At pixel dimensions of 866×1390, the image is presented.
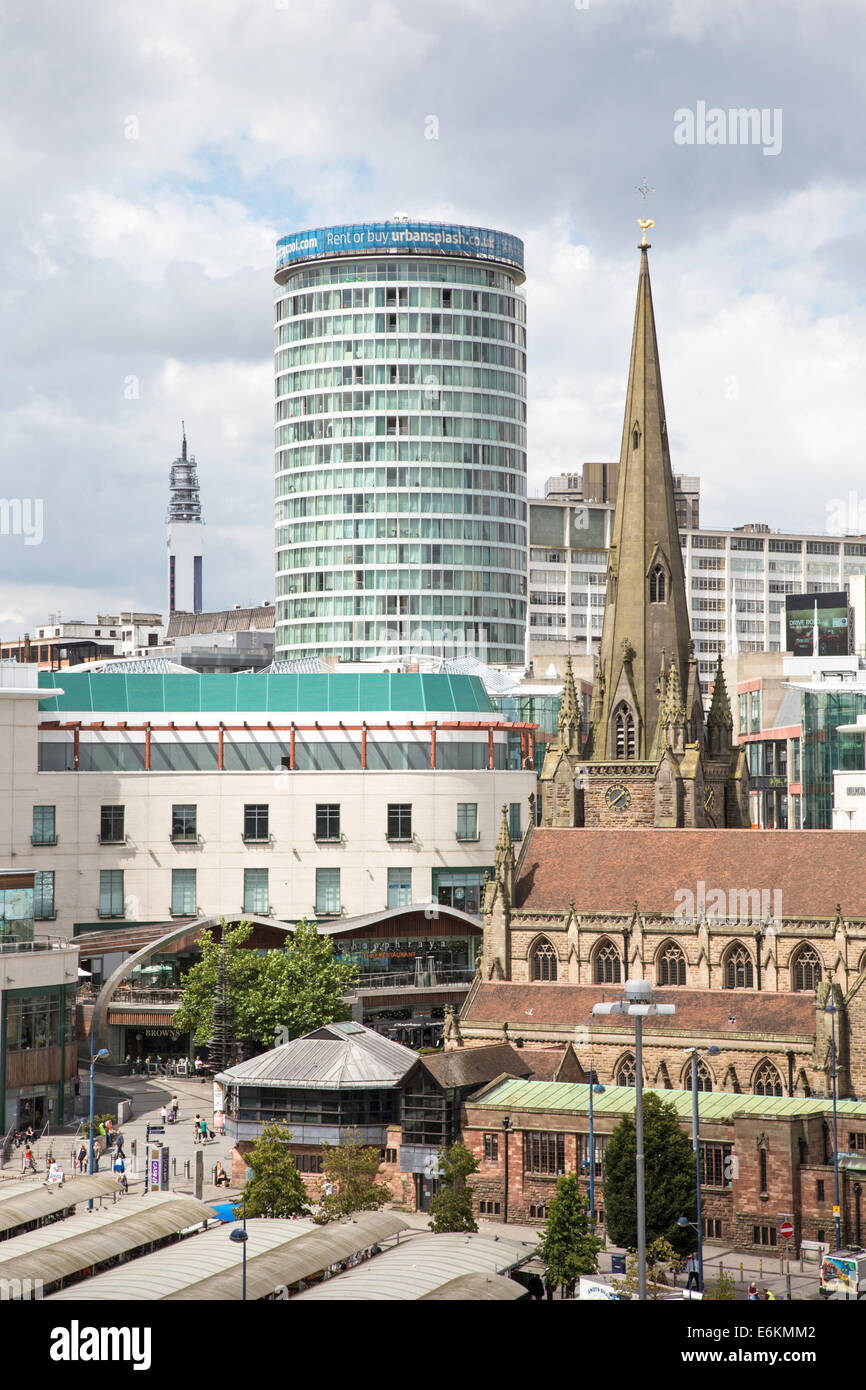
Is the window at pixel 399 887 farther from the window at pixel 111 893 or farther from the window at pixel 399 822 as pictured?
the window at pixel 111 893

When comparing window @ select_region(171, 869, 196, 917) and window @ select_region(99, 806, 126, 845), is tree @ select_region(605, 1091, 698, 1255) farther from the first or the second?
window @ select_region(99, 806, 126, 845)

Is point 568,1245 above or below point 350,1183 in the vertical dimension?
below

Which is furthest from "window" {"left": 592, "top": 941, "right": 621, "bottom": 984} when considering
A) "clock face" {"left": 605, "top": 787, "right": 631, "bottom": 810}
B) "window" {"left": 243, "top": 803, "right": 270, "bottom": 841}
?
"window" {"left": 243, "top": 803, "right": 270, "bottom": 841}

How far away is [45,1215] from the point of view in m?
61.9

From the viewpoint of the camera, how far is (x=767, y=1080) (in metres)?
79.1

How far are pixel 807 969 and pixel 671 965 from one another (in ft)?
22.0

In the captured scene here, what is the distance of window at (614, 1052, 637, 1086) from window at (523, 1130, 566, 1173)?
10.2 meters

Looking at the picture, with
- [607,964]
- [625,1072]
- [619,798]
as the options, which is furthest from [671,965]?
[619,798]

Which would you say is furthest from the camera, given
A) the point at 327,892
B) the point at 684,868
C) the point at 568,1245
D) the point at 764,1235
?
the point at 327,892

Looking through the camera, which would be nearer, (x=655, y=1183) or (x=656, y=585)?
(x=655, y=1183)

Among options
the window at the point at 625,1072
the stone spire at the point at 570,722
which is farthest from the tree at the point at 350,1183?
the stone spire at the point at 570,722

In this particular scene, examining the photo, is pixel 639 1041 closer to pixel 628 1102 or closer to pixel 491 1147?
pixel 491 1147

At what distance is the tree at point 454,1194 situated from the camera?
64.2 meters
